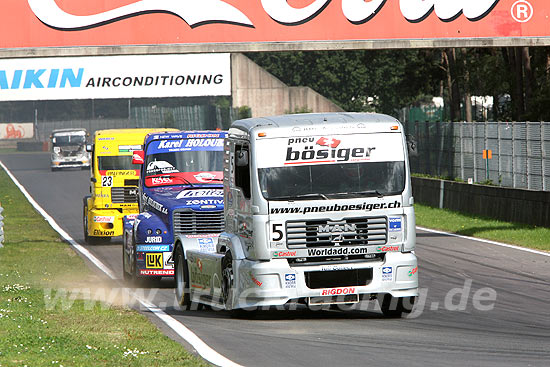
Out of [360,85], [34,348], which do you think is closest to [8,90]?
[360,85]

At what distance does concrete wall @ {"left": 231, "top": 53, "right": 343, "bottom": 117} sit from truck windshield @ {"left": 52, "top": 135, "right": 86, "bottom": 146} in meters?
18.7

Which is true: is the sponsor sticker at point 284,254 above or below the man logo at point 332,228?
below

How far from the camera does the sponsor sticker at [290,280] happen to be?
12.5 meters

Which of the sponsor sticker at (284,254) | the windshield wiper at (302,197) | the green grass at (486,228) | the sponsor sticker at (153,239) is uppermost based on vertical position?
the windshield wiper at (302,197)

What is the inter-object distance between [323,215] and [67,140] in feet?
173

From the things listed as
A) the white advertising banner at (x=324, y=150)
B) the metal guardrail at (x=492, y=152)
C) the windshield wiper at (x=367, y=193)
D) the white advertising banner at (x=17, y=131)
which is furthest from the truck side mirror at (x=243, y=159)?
the white advertising banner at (x=17, y=131)

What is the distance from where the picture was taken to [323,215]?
41.2 ft

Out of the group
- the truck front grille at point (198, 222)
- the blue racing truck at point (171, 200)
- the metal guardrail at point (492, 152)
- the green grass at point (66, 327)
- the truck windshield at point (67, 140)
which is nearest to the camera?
the green grass at point (66, 327)

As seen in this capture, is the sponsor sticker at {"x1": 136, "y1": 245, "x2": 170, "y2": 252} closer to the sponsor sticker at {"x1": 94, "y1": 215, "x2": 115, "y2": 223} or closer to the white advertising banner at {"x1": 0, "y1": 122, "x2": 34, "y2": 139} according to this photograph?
the sponsor sticker at {"x1": 94, "y1": 215, "x2": 115, "y2": 223}

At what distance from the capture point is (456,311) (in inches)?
531

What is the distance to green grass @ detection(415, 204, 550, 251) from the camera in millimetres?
23141

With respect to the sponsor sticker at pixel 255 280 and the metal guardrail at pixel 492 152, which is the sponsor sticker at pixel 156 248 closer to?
the sponsor sticker at pixel 255 280

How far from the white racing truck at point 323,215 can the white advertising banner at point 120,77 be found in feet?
233

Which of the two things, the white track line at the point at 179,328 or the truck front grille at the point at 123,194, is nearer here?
the white track line at the point at 179,328
